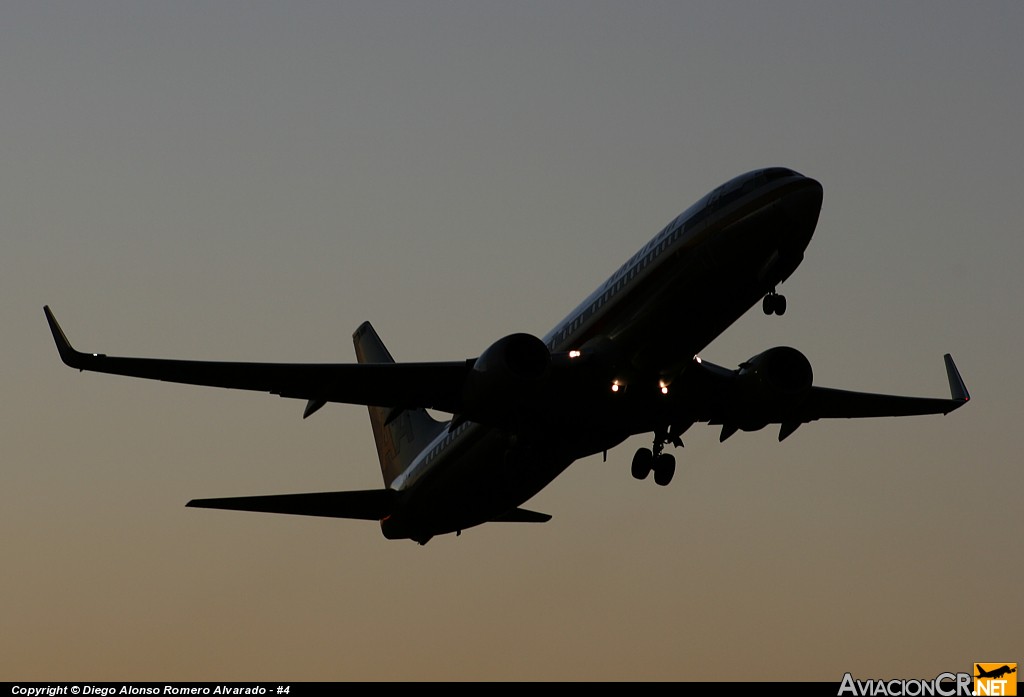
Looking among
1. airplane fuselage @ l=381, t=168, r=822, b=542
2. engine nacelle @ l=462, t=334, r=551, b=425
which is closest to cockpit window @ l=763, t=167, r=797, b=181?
airplane fuselage @ l=381, t=168, r=822, b=542

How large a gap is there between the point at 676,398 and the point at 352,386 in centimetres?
841

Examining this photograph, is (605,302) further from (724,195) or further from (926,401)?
(926,401)

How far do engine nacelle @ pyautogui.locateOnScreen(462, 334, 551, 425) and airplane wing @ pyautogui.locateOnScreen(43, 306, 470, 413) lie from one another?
1517mm

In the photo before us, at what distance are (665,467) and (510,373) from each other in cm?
755

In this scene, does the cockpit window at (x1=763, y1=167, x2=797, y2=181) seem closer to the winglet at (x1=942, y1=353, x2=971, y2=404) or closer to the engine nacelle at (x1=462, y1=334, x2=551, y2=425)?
the engine nacelle at (x1=462, y1=334, x2=551, y2=425)

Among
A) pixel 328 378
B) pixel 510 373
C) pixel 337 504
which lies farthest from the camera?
pixel 337 504

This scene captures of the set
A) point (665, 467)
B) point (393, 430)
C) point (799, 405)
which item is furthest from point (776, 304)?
point (393, 430)

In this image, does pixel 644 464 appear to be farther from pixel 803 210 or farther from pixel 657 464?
pixel 803 210

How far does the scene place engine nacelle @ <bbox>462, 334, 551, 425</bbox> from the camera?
3788 cm

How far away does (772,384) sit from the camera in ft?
135

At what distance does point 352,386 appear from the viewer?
40.2 m

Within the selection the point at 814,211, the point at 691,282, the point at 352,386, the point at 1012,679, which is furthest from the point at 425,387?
the point at 1012,679

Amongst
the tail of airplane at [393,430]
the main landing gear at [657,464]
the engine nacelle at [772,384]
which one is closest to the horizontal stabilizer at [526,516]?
the tail of airplane at [393,430]

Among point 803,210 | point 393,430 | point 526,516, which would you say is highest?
point 393,430
